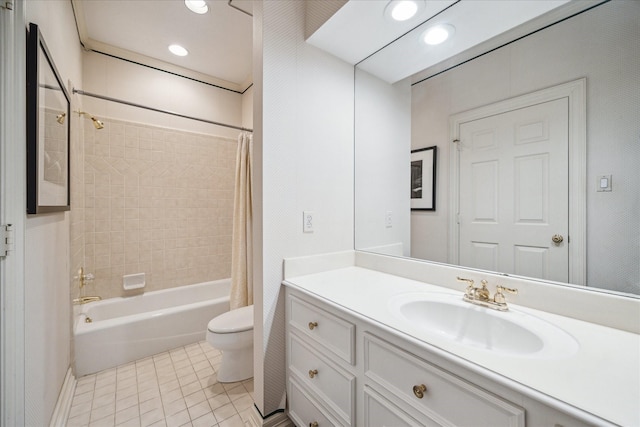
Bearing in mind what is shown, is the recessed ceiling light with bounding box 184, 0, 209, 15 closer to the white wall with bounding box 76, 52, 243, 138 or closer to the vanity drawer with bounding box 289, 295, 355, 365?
the white wall with bounding box 76, 52, 243, 138

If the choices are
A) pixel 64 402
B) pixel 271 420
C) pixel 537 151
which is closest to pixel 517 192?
pixel 537 151

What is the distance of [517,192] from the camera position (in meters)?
1.06

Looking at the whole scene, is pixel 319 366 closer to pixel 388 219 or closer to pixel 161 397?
pixel 388 219

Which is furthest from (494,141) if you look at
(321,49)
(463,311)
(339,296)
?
(321,49)

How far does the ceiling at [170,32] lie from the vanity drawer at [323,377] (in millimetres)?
2263

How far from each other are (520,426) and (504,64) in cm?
129

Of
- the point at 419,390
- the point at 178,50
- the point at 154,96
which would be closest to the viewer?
the point at 419,390

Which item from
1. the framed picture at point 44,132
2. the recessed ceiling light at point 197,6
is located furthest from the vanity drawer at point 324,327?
the recessed ceiling light at point 197,6

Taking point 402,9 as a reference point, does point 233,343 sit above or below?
below

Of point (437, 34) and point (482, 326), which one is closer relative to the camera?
point (482, 326)

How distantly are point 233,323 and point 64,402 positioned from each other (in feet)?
3.11

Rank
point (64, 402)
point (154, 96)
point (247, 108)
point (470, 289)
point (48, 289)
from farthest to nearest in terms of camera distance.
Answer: point (247, 108)
point (154, 96)
point (64, 402)
point (48, 289)
point (470, 289)

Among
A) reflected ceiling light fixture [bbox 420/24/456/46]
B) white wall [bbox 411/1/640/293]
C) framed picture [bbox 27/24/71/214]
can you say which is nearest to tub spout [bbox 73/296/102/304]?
framed picture [bbox 27/24/71/214]

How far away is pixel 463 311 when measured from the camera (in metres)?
1.02
